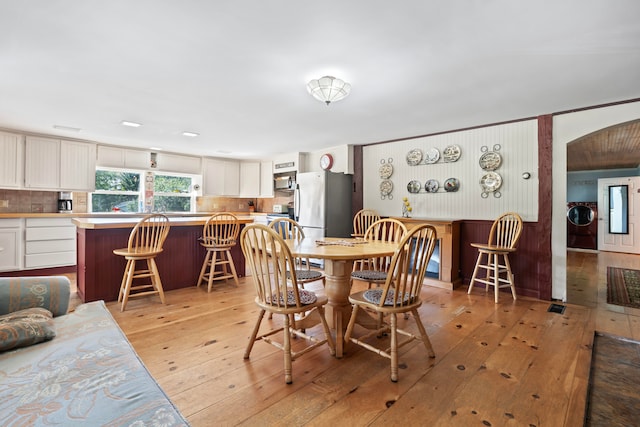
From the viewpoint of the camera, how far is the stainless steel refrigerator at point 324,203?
5043 mm

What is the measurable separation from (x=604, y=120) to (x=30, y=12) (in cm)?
488

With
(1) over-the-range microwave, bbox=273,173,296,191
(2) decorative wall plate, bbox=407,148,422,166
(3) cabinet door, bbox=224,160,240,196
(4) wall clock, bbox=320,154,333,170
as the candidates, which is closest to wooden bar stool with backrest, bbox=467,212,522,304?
(2) decorative wall plate, bbox=407,148,422,166

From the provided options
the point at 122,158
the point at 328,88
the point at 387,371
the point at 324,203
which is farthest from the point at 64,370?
the point at 122,158

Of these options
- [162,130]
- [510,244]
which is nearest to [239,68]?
[162,130]

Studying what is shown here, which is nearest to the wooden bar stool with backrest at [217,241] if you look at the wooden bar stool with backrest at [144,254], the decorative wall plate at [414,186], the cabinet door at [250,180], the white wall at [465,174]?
the wooden bar stool with backrest at [144,254]

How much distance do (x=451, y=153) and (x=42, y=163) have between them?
6151 millimetres

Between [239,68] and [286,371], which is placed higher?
[239,68]

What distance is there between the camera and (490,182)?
394 cm

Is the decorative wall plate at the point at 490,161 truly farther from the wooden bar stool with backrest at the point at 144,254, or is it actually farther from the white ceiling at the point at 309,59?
the wooden bar stool with backrest at the point at 144,254

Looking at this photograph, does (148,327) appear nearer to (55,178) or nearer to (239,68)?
(239,68)

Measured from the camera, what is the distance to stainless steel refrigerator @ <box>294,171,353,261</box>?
16.5 ft

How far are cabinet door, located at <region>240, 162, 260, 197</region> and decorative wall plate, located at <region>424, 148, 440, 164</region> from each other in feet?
12.6

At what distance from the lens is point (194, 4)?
5.48 ft

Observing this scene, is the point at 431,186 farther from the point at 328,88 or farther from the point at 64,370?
the point at 64,370
